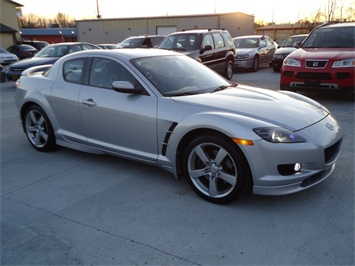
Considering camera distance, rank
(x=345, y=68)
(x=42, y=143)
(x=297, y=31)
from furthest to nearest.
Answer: (x=297, y=31) < (x=345, y=68) < (x=42, y=143)

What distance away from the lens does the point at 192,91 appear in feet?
12.8

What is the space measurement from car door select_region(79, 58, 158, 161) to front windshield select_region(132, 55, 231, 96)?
0.20m

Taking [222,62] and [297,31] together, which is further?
[297,31]

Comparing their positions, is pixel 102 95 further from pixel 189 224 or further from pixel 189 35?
pixel 189 35

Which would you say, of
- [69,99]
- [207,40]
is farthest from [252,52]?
[69,99]

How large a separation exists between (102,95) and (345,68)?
17.7 ft

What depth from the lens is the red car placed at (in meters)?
6.98

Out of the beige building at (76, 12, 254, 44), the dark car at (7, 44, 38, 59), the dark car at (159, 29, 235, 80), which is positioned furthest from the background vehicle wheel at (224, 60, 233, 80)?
the beige building at (76, 12, 254, 44)

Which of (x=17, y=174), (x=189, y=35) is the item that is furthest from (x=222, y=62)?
(x=17, y=174)

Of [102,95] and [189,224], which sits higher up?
[102,95]

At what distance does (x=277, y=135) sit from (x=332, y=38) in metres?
6.20

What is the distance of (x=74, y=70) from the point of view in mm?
4539

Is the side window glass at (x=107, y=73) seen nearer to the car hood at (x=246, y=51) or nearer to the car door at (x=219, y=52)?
the car door at (x=219, y=52)

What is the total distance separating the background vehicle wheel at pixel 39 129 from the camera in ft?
15.9
